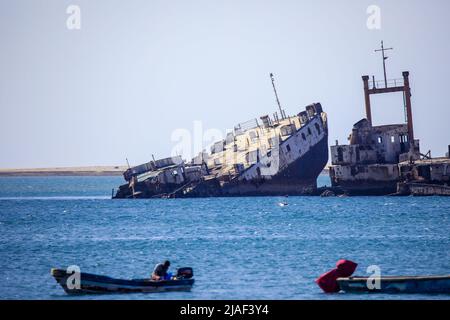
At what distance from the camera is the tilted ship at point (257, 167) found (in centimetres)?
9581

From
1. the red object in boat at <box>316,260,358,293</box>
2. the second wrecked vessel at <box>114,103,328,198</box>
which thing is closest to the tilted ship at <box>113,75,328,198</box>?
the second wrecked vessel at <box>114,103,328,198</box>

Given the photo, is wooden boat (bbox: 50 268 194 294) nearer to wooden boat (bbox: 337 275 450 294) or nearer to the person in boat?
the person in boat

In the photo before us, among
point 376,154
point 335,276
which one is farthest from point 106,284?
point 376,154

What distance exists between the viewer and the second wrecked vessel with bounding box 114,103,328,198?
9575cm

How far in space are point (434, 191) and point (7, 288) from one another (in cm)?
5394

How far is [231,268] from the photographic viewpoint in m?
42.8

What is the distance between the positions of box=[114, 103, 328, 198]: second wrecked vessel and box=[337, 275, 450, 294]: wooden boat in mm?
60323

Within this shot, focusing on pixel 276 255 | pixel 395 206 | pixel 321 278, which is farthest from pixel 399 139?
pixel 321 278

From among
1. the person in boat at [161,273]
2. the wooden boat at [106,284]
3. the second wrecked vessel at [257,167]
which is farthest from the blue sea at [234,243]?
the second wrecked vessel at [257,167]

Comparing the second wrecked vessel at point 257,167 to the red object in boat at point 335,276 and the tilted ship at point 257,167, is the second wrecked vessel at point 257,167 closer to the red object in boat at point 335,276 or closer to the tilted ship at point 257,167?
the tilted ship at point 257,167

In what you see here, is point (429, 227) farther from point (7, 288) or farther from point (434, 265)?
point (7, 288)

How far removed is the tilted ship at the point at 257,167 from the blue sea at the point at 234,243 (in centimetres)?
818

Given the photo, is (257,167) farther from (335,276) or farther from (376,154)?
(335,276)
